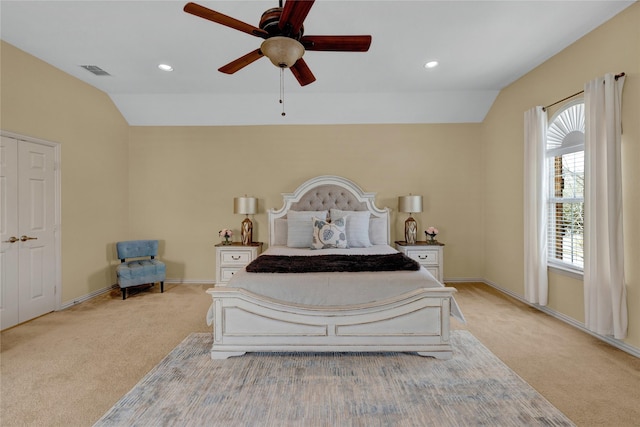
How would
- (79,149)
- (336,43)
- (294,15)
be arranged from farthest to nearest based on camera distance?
(79,149), (336,43), (294,15)

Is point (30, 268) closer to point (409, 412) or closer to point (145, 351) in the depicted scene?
point (145, 351)

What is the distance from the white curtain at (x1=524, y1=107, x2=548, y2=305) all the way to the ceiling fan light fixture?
3168 millimetres

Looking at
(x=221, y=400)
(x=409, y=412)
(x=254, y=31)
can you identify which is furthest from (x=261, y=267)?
(x=254, y=31)

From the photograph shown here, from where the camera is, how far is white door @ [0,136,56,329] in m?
3.28

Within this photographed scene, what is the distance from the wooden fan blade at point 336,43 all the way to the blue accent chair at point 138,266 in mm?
3838

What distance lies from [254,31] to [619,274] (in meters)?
3.49

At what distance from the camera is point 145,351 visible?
2.78 m

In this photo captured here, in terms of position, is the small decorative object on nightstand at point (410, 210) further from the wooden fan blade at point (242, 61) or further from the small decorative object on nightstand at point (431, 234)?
the wooden fan blade at point (242, 61)

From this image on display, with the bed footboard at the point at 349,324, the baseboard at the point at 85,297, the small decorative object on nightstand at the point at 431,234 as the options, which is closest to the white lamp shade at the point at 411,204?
the small decorative object on nightstand at the point at 431,234

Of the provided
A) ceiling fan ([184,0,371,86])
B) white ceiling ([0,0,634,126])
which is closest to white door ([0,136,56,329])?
white ceiling ([0,0,634,126])

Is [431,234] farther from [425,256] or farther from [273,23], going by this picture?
[273,23]

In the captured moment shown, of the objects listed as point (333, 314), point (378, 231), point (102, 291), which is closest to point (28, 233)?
point (102, 291)

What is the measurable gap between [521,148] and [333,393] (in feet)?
12.8

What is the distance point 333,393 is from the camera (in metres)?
2.11
